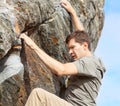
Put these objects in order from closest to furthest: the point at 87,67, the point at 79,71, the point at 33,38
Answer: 1. the point at 79,71
2. the point at 87,67
3. the point at 33,38

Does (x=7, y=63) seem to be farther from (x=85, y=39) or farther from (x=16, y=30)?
(x=85, y=39)

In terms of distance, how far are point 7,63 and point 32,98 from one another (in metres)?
2.42

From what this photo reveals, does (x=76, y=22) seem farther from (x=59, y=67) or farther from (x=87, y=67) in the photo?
(x=59, y=67)

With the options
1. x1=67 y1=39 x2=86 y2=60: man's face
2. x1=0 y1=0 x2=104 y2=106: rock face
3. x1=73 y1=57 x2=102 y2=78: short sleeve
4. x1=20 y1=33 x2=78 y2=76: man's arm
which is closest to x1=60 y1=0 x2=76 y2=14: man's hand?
x1=0 y1=0 x2=104 y2=106: rock face

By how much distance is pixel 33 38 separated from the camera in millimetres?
17281

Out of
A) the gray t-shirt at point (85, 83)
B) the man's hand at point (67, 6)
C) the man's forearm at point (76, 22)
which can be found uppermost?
the man's hand at point (67, 6)

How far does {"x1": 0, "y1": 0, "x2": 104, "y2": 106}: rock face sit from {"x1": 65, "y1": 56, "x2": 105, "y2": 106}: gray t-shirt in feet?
6.94

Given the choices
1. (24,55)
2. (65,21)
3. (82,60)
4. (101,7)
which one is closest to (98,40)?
(101,7)

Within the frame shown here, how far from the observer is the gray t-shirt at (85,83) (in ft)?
47.2

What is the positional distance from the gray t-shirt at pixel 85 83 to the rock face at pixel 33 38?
211 cm

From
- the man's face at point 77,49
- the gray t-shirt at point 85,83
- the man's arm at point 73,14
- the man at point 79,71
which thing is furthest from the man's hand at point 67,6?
the gray t-shirt at point 85,83

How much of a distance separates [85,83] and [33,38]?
3.51m

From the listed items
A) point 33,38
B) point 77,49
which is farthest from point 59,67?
point 33,38

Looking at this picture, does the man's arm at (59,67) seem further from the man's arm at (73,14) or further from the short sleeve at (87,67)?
the man's arm at (73,14)
